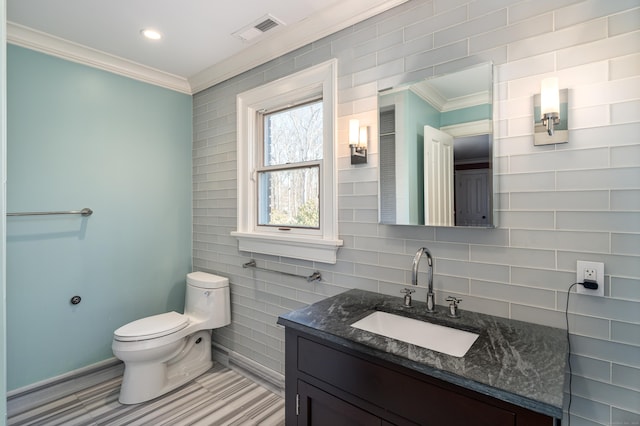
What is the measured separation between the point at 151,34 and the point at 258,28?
736 millimetres

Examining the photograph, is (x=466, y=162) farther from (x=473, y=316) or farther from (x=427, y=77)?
(x=473, y=316)

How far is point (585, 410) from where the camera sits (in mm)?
1264

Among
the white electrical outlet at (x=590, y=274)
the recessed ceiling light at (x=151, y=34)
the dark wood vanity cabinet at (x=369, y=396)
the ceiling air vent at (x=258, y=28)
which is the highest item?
the recessed ceiling light at (x=151, y=34)

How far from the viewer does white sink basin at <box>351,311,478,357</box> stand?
1319 millimetres

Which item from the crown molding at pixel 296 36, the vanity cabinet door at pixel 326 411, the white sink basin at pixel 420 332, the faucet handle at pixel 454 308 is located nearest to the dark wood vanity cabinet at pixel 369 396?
the vanity cabinet door at pixel 326 411

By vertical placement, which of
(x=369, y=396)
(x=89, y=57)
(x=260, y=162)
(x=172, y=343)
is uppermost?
(x=89, y=57)

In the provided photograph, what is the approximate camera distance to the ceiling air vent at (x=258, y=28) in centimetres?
203

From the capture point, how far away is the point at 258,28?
6.98 feet

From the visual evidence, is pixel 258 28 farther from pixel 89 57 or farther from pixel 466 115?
pixel 466 115

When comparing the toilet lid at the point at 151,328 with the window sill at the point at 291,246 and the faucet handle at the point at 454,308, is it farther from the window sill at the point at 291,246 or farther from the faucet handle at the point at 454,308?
the faucet handle at the point at 454,308

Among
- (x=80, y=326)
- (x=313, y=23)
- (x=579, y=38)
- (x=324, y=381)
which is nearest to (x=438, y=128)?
(x=579, y=38)

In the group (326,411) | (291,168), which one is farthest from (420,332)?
(291,168)

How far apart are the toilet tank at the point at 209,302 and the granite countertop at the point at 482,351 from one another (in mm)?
1297

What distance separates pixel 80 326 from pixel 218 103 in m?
2.04
